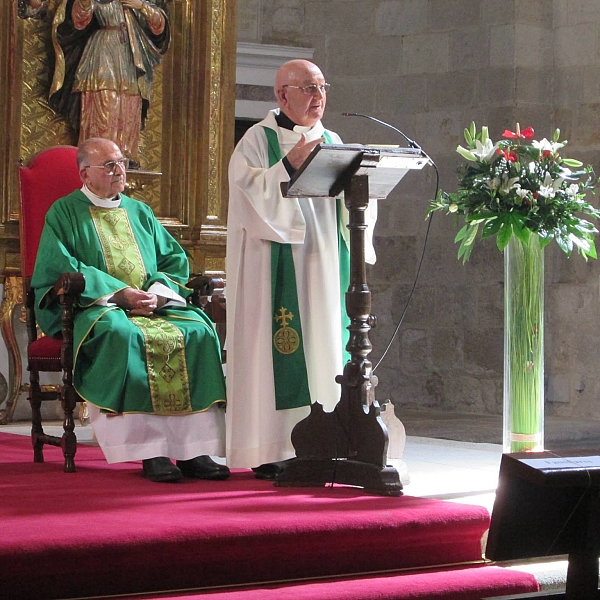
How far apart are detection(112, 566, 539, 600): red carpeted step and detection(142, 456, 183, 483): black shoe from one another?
3.69 ft

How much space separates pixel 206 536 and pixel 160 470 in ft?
3.79

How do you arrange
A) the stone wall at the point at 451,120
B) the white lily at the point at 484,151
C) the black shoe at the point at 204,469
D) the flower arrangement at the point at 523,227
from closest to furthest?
the black shoe at the point at 204,469, the flower arrangement at the point at 523,227, the white lily at the point at 484,151, the stone wall at the point at 451,120

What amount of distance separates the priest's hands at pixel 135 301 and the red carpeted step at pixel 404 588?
1789mm

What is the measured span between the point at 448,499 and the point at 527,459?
2285mm

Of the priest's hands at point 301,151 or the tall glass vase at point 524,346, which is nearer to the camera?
the priest's hands at point 301,151

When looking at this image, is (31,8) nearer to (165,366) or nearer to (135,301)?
(135,301)

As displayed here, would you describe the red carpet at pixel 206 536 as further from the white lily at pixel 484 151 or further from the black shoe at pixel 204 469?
the white lily at pixel 484 151

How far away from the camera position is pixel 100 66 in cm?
702

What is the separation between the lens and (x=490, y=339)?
9.47 meters

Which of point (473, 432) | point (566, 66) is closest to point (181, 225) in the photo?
point (473, 432)

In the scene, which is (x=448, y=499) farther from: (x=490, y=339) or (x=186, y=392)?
(x=490, y=339)

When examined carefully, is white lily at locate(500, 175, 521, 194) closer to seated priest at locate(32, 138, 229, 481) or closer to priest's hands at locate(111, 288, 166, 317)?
seated priest at locate(32, 138, 229, 481)

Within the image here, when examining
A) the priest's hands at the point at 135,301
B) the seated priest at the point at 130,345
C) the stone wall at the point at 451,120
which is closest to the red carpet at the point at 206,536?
the seated priest at the point at 130,345

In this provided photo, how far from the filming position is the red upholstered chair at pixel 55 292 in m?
4.84
